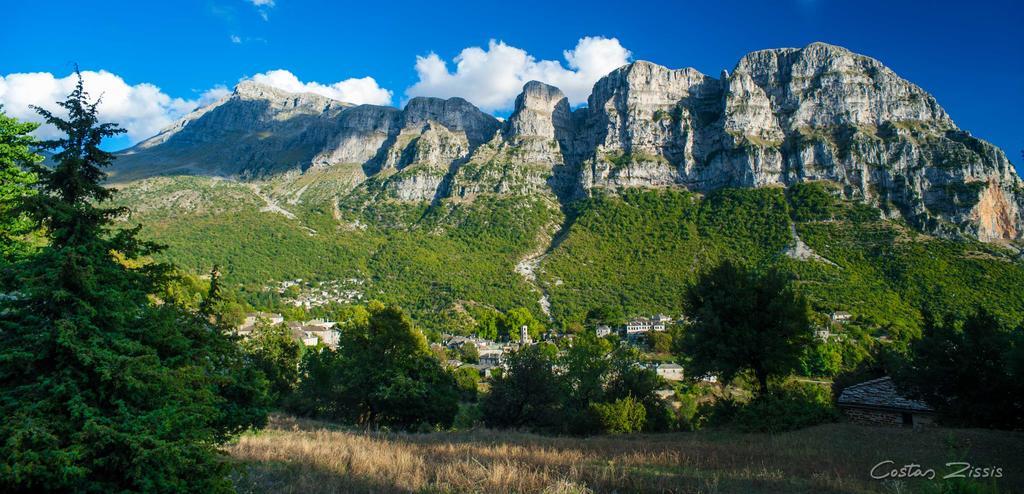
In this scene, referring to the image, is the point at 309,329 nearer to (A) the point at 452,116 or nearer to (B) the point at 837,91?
(B) the point at 837,91

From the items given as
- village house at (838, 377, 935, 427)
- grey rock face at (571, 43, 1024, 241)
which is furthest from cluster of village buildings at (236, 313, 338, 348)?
grey rock face at (571, 43, 1024, 241)

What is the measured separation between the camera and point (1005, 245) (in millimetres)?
88375

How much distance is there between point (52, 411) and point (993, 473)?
37.1ft

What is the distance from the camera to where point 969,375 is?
14.4 m

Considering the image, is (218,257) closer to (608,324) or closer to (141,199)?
(141,199)

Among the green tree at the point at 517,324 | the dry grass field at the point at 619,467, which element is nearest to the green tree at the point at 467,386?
the green tree at the point at 517,324

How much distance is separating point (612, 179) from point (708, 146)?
26756 mm

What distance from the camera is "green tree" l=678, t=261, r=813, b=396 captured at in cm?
1634

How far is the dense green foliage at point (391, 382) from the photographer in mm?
18578

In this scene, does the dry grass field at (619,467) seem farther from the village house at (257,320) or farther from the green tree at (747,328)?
the village house at (257,320)

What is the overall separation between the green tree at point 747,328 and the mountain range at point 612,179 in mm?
66261

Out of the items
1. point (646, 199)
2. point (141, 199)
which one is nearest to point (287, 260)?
point (141, 199)

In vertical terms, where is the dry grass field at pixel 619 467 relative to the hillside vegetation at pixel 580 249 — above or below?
below

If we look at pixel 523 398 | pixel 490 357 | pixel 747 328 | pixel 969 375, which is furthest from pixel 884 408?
pixel 490 357
